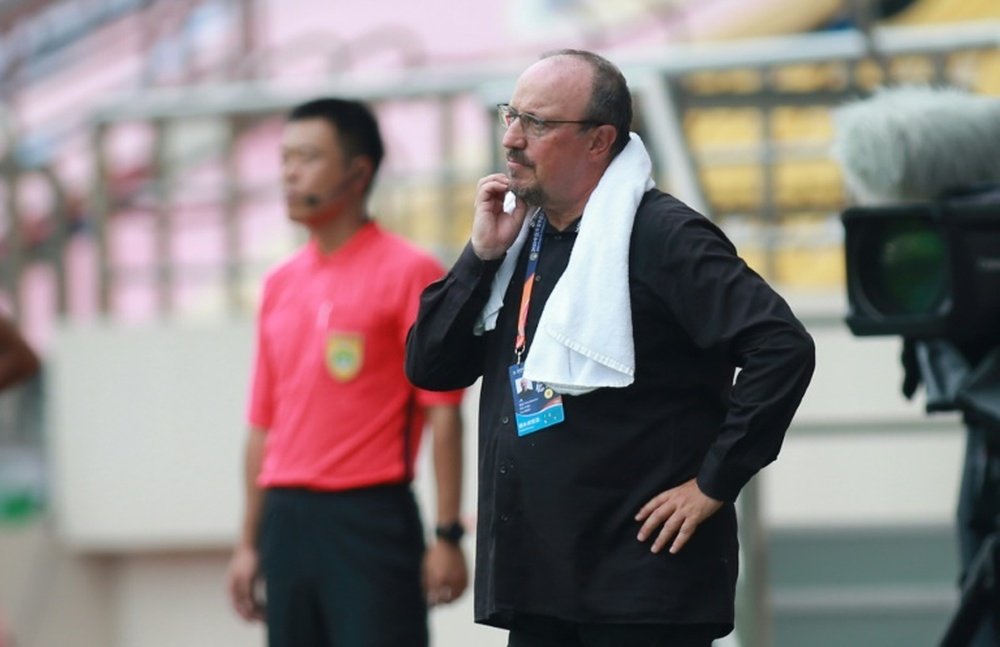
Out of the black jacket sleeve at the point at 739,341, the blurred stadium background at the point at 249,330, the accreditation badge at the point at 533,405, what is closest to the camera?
the black jacket sleeve at the point at 739,341

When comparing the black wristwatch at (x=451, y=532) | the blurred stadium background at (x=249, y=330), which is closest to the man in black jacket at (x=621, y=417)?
the black wristwatch at (x=451, y=532)

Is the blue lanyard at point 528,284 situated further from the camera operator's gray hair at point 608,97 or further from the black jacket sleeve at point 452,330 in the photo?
the camera operator's gray hair at point 608,97

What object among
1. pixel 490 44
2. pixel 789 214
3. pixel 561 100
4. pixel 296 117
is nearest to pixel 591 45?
pixel 490 44

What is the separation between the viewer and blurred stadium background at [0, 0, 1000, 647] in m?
6.34

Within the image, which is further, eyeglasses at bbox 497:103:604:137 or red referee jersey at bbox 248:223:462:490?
red referee jersey at bbox 248:223:462:490

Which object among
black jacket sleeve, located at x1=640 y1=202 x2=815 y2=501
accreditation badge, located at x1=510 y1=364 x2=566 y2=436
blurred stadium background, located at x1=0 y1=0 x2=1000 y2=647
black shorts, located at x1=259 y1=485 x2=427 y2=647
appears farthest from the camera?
blurred stadium background, located at x1=0 y1=0 x2=1000 y2=647

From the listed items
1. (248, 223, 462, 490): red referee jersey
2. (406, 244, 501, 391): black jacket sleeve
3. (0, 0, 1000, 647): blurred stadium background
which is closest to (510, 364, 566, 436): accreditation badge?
(406, 244, 501, 391): black jacket sleeve

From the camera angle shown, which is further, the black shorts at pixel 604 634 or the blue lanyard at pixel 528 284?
the blue lanyard at pixel 528 284

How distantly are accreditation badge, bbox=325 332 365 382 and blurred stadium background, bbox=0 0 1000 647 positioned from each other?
3.87 ft

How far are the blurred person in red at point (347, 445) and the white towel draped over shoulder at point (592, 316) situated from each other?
4.22 feet

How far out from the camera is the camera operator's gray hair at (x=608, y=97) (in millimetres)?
3193

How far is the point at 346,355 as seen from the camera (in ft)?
14.6

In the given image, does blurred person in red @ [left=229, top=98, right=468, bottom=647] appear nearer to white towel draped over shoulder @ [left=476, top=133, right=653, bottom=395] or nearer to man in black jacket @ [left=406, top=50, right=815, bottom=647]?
man in black jacket @ [left=406, top=50, right=815, bottom=647]

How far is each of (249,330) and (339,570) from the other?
112 inches
